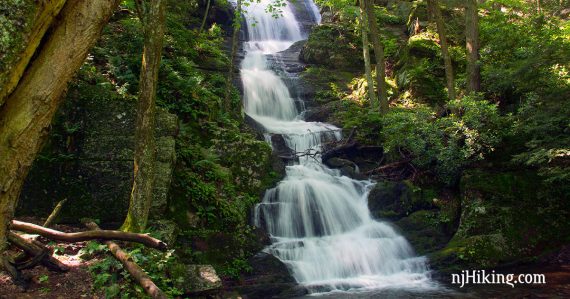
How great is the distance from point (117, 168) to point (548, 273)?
9274 millimetres

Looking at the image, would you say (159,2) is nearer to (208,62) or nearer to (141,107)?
(141,107)

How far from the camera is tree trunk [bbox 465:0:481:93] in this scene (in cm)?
1337

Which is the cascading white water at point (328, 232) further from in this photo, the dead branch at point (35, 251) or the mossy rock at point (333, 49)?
the mossy rock at point (333, 49)

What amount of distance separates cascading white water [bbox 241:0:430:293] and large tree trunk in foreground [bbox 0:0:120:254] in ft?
21.2

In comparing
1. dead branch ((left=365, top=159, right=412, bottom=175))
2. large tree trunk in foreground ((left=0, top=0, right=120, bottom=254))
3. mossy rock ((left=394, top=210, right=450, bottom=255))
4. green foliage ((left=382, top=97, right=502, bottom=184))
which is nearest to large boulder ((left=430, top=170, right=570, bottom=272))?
mossy rock ((left=394, top=210, right=450, bottom=255))

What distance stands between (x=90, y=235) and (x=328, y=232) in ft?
21.9

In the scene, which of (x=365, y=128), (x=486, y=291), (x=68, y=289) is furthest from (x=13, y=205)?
(x=365, y=128)

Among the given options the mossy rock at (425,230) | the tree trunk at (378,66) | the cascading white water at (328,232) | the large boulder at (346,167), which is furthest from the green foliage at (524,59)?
the cascading white water at (328,232)

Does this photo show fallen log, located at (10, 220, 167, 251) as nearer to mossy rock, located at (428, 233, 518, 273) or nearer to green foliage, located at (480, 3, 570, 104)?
mossy rock, located at (428, 233, 518, 273)

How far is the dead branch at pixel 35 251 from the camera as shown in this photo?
5156 millimetres

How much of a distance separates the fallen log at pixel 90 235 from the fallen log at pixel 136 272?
0.11 m

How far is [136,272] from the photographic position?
16.8 feet

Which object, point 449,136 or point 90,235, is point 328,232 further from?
point 90,235

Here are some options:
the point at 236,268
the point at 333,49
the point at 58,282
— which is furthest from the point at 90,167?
the point at 333,49
